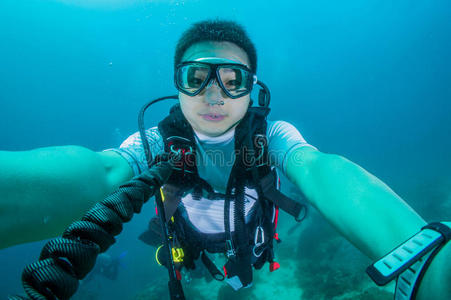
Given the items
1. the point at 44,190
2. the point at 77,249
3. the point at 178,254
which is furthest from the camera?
the point at 178,254

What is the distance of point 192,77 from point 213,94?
31cm

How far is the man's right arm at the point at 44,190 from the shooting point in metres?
1.06

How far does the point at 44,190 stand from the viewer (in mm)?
1160

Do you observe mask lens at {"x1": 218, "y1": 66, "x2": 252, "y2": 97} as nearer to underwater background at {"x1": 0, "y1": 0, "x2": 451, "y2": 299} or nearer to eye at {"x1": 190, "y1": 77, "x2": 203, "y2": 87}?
eye at {"x1": 190, "y1": 77, "x2": 203, "y2": 87}

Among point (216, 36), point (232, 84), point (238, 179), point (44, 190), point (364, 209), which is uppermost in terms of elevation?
point (216, 36)

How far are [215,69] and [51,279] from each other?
2030mm

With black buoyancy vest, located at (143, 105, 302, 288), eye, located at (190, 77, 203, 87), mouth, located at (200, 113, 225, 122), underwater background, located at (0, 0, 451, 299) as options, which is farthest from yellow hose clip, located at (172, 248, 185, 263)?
underwater background, located at (0, 0, 451, 299)

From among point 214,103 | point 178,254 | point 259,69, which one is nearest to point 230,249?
point 178,254

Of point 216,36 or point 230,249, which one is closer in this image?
point 216,36

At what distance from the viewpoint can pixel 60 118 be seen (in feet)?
265

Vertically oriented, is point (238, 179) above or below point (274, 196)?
above

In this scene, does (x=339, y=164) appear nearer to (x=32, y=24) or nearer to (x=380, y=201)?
(x=380, y=201)

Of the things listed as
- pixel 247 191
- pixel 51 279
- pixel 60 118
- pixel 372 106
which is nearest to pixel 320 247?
pixel 247 191

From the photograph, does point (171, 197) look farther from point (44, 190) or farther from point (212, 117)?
point (44, 190)
